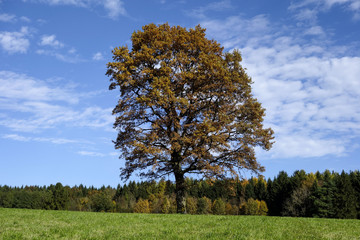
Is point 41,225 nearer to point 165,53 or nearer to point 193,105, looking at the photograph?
point 193,105

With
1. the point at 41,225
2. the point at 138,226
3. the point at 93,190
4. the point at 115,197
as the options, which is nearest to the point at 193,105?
the point at 138,226

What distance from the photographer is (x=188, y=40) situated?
91.7ft

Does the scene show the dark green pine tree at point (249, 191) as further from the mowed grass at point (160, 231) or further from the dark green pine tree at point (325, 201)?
the mowed grass at point (160, 231)

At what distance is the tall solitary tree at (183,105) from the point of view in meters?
25.6

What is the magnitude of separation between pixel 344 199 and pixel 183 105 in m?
65.1

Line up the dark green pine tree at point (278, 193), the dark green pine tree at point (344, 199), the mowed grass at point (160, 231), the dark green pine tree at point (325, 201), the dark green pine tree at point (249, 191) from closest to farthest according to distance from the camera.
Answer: the mowed grass at point (160, 231)
the dark green pine tree at point (344, 199)
the dark green pine tree at point (325, 201)
the dark green pine tree at point (278, 193)
the dark green pine tree at point (249, 191)

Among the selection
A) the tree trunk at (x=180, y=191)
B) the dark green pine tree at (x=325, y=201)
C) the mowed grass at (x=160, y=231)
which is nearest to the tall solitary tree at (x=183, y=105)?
the tree trunk at (x=180, y=191)

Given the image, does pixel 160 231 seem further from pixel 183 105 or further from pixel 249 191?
pixel 249 191

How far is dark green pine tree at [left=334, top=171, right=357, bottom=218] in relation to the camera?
242 feet

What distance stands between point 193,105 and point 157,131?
377cm

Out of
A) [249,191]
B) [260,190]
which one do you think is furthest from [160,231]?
[249,191]

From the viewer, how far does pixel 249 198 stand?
128125 millimetres

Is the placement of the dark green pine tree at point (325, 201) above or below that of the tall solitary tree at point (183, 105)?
below

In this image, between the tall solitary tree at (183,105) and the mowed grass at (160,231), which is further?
the tall solitary tree at (183,105)
